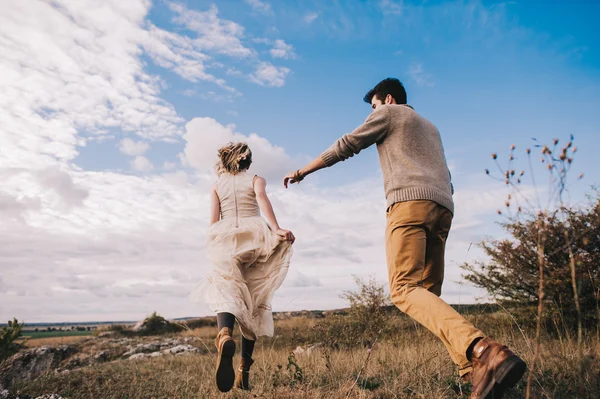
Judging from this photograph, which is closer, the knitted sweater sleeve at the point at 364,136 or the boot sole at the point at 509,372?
the boot sole at the point at 509,372

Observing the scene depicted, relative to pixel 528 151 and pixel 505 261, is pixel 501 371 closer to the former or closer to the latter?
pixel 528 151

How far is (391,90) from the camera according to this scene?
165 inches

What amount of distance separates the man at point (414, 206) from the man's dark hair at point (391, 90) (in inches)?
13.2

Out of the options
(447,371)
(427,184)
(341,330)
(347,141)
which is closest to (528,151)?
(427,184)

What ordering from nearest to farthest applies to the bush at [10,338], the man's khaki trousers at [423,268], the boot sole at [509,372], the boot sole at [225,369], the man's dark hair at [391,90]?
the boot sole at [509,372] → the man's khaki trousers at [423,268] → the boot sole at [225,369] → the man's dark hair at [391,90] → the bush at [10,338]

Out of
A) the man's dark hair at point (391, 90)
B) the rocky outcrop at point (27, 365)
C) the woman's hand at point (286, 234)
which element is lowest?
the rocky outcrop at point (27, 365)

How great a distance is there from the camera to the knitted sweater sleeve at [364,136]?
12.0ft

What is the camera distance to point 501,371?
2.47m

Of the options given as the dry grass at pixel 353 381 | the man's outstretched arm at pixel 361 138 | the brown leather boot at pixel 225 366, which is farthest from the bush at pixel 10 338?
the man's outstretched arm at pixel 361 138

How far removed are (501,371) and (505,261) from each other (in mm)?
7046

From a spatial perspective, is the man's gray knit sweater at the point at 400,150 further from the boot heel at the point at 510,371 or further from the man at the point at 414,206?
the boot heel at the point at 510,371

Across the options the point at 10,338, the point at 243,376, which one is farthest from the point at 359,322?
the point at 10,338

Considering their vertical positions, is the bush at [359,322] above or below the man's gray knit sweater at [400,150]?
below

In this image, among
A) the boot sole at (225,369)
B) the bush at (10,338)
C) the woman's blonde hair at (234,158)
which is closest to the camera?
the boot sole at (225,369)
